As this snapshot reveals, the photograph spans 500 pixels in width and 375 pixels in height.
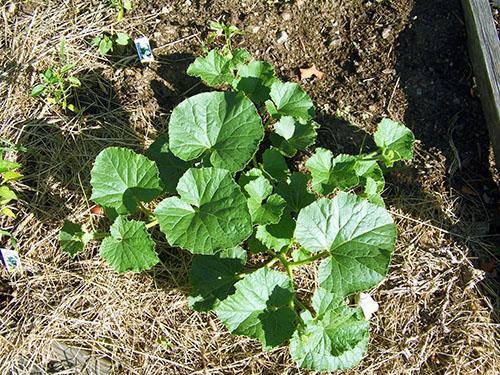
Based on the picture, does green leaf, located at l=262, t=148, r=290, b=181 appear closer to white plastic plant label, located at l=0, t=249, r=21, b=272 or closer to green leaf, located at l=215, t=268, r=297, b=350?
green leaf, located at l=215, t=268, r=297, b=350

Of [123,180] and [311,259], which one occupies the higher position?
[123,180]

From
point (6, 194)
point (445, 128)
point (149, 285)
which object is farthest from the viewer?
point (445, 128)

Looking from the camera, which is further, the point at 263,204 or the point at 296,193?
the point at 296,193

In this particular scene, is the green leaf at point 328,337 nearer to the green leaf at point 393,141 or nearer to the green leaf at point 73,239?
the green leaf at point 393,141

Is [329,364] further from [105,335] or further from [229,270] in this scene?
[105,335]

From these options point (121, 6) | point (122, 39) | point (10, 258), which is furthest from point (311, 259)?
point (121, 6)

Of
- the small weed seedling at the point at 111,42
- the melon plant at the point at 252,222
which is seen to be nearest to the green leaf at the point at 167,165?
the melon plant at the point at 252,222

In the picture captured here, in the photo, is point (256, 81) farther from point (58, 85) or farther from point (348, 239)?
point (58, 85)
